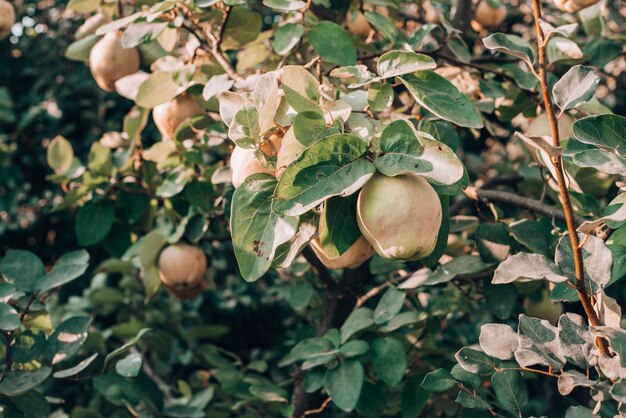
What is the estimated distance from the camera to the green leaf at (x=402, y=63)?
1.02 m

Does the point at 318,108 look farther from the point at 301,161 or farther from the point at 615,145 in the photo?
the point at 615,145

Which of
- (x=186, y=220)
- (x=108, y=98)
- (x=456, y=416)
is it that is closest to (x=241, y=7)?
(x=186, y=220)

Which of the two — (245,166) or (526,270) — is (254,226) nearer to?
(245,166)

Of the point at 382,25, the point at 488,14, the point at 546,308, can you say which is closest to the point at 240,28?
the point at 382,25

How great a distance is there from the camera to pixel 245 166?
42.6 inches

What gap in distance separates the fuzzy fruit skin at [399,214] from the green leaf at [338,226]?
0.03 meters

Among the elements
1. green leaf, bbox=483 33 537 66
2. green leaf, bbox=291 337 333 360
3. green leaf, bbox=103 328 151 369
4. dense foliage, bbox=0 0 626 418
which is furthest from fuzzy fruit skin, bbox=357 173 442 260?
green leaf, bbox=103 328 151 369

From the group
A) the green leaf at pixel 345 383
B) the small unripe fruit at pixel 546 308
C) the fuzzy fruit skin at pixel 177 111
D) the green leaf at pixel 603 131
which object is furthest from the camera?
the small unripe fruit at pixel 546 308

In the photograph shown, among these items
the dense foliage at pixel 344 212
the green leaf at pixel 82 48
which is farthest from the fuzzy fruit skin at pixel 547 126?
the green leaf at pixel 82 48

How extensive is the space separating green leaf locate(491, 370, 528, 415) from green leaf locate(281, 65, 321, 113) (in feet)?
1.65

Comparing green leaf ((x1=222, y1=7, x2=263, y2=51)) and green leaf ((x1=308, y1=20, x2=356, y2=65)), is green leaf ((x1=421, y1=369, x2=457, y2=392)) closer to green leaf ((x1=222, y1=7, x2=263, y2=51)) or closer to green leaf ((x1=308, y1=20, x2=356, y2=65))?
green leaf ((x1=308, y1=20, x2=356, y2=65))

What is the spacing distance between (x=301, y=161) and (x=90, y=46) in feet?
4.47

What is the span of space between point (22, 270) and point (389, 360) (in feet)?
2.73

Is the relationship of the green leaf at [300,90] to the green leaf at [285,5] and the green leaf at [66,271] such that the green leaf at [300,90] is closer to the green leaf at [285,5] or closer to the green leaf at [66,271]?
the green leaf at [285,5]
